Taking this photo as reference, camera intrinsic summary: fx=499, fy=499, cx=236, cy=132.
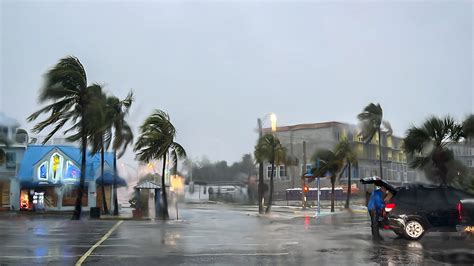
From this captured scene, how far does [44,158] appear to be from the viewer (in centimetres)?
3528

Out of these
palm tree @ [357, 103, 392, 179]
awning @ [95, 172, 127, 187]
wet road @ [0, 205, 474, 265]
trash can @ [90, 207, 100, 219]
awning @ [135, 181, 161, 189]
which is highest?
palm tree @ [357, 103, 392, 179]

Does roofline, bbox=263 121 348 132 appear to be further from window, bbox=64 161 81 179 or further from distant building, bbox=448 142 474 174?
window, bbox=64 161 81 179

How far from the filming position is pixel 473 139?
22.2m

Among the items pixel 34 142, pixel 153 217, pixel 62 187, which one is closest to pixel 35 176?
pixel 62 187

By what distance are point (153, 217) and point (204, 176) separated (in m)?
23.5

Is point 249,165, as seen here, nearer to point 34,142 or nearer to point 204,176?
point 204,176

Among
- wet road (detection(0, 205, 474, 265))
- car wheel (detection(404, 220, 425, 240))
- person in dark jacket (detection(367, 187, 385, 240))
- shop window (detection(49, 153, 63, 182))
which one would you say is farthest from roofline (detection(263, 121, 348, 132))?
wet road (detection(0, 205, 474, 265))

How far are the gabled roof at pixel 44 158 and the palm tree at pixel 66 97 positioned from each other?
306 inches

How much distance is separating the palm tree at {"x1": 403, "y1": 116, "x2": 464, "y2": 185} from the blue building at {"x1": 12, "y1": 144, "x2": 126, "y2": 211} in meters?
19.5

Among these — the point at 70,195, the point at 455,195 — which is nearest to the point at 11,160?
the point at 70,195

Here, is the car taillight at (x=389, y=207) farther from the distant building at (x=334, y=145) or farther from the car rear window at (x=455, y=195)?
the distant building at (x=334, y=145)

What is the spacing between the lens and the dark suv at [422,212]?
47.2 ft

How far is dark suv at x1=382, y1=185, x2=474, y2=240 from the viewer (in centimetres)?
1438

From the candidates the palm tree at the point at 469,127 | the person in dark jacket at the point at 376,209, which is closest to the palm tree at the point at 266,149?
the palm tree at the point at 469,127
